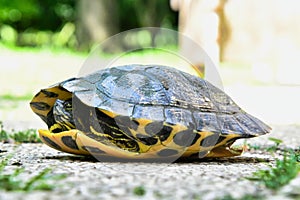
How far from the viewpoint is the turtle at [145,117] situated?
3.29 metres

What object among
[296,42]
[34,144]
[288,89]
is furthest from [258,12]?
[34,144]

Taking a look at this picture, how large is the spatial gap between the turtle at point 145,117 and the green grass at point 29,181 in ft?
1.76

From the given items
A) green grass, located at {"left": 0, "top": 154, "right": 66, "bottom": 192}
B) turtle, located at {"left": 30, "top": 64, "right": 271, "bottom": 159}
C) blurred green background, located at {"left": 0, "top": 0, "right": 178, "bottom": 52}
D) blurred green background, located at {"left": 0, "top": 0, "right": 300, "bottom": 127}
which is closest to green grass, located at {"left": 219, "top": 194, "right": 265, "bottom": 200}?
green grass, located at {"left": 0, "top": 154, "right": 66, "bottom": 192}

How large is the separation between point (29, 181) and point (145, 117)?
89cm

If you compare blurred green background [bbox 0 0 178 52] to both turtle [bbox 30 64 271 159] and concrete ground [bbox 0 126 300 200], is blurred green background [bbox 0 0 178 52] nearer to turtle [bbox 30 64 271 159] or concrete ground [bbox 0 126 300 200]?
turtle [bbox 30 64 271 159]

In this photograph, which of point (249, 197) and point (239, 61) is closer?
point (249, 197)

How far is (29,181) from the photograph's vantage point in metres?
2.59

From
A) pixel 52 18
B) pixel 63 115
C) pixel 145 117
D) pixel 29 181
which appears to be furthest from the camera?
pixel 52 18

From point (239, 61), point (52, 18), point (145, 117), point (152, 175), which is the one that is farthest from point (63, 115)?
point (52, 18)

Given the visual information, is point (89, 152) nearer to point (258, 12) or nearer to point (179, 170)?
point (179, 170)

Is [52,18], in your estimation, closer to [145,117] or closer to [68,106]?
[68,106]

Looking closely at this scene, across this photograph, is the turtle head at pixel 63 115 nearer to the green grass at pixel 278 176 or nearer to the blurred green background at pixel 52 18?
the green grass at pixel 278 176

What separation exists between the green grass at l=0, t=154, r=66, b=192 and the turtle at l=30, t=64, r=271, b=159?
0.54 metres

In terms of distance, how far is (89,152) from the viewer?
11.3ft
